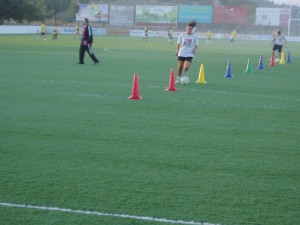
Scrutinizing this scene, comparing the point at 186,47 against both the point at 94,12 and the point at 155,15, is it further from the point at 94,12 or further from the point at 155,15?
the point at 94,12

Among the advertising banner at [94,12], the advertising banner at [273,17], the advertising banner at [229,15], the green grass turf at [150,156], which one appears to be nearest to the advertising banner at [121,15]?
the advertising banner at [94,12]

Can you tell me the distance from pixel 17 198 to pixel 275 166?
10.00 feet

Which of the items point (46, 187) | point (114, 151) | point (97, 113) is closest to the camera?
point (46, 187)

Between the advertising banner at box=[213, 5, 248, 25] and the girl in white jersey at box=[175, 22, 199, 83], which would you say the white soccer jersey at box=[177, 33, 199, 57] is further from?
the advertising banner at box=[213, 5, 248, 25]

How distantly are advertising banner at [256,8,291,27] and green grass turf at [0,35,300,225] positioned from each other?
7134 cm

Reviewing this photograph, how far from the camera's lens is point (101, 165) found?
228 inches

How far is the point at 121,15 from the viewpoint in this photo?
267 ft

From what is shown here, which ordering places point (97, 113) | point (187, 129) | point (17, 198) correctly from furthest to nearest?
1. point (97, 113)
2. point (187, 129)
3. point (17, 198)

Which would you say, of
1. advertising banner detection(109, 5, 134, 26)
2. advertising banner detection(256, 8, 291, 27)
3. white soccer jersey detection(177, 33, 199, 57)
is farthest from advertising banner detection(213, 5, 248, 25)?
white soccer jersey detection(177, 33, 199, 57)

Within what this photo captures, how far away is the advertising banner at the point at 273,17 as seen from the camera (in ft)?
262

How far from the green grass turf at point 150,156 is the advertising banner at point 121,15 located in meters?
70.5

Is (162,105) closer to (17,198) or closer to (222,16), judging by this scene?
(17,198)

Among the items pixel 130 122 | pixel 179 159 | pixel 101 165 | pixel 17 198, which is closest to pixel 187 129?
pixel 130 122

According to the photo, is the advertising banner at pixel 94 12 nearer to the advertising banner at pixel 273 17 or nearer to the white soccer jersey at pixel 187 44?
the advertising banner at pixel 273 17
